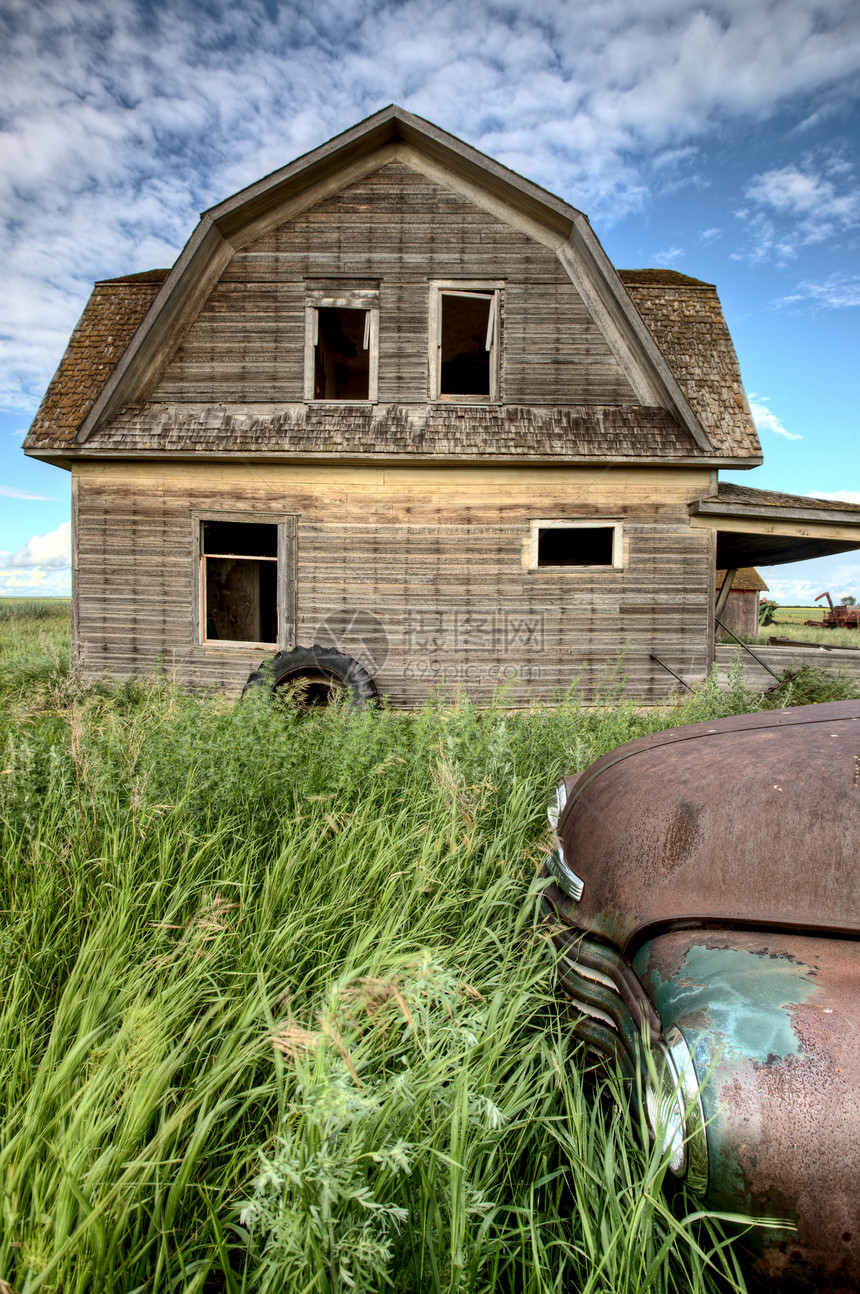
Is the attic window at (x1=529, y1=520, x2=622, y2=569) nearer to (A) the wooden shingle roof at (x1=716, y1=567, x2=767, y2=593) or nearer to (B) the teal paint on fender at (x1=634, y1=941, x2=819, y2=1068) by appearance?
(B) the teal paint on fender at (x1=634, y1=941, x2=819, y2=1068)

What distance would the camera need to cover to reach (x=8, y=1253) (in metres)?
1.17

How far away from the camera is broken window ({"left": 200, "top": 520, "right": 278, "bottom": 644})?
12164mm

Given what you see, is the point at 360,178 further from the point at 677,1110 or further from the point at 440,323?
the point at 677,1110

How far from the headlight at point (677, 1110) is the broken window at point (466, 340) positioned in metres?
7.84

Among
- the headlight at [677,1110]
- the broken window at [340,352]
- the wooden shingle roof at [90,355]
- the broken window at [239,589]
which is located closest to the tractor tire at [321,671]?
the broken window at [340,352]

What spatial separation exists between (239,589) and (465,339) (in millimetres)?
6751

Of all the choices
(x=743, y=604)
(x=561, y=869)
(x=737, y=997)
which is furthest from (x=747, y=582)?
(x=737, y=997)

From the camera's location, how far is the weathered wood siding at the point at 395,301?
315 inches

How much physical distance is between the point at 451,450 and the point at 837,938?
22.7ft

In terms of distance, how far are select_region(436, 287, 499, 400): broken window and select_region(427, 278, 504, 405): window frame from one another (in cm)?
1

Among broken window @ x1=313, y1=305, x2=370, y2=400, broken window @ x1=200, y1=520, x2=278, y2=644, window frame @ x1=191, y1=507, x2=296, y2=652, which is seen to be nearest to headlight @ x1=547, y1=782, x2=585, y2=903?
window frame @ x1=191, y1=507, x2=296, y2=652

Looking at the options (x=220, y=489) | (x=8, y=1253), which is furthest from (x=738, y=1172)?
(x=220, y=489)

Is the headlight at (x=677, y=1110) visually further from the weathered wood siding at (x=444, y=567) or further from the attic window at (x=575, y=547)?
the attic window at (x=575, y=547)

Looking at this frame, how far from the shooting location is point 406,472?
7988 millimetres
